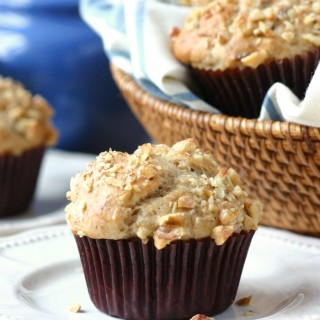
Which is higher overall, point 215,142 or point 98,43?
point 215,142

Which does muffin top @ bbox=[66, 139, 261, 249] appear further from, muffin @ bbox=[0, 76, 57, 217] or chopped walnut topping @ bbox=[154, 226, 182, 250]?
muffin @ bbox=[0, 76, 57, 217]

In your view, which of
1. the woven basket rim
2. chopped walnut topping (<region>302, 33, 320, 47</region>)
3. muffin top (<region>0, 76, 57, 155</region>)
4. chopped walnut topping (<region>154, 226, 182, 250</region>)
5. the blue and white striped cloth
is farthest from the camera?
muffin top (<region>0, 76, 57, 155</region>)

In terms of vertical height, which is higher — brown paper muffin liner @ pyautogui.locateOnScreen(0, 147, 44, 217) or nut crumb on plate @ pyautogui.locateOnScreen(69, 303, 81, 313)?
nut crumb on plate @ pyautogui.locateOnScreen(69, 303, 81, 313)

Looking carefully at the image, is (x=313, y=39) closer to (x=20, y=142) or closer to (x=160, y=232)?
(x=160, y=232)

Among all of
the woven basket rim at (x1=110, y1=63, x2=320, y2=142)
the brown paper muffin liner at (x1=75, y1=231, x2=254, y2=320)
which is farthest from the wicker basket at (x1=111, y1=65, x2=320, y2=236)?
the brown paper muffin liner at (x1=75, y1=231, x2=254, y2=320)

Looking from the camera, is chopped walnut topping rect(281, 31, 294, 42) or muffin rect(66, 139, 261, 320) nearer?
muffin rect(66, 139, 261, 320)

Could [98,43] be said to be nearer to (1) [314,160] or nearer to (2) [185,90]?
(2) [185,90]

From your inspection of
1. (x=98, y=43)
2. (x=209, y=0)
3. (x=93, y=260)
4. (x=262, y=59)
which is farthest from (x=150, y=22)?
(x=98, y=43)

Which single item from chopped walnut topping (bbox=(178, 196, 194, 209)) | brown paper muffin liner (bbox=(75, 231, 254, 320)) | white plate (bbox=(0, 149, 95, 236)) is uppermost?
chopped walnut topping (bbox=(178, 196, 194, 209))
